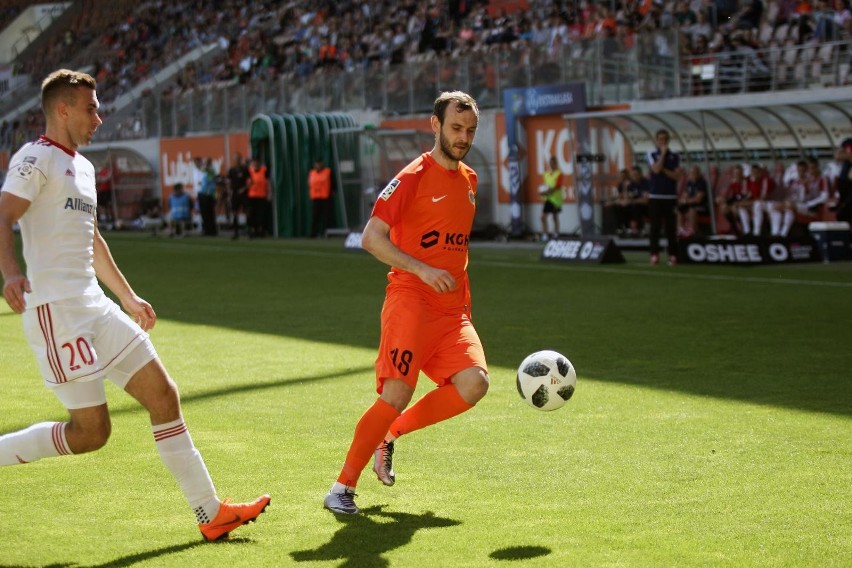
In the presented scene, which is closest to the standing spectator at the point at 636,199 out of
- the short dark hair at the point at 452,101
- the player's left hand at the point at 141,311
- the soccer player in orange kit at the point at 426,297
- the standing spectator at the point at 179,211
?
the standing spectator at the point at 179,211

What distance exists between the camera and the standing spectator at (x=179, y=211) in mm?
35031

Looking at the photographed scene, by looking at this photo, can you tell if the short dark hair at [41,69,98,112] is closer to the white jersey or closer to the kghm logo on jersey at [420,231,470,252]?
the white jersey

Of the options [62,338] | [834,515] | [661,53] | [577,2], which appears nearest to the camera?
[62,338]

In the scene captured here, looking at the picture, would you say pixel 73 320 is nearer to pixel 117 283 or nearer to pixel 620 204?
pixel 117 283

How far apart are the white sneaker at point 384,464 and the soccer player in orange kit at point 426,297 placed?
0.26 m

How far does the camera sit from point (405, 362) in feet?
19.7

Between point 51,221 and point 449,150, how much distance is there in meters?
1.87

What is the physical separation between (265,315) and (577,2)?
1805 cm

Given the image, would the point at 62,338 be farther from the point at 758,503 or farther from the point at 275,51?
the point at 275,51

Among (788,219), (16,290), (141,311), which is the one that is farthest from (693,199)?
(16,290)

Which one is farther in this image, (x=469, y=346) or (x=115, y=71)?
(x=115, y=71)

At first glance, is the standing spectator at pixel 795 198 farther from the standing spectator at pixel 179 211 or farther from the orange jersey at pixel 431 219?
the standing spectator at pixel 179 211

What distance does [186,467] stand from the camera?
557 cm

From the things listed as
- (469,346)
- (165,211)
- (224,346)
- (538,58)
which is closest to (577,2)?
(538,58)
